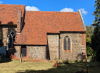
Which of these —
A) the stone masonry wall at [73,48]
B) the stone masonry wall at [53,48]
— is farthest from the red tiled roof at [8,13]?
the stone masonry wall at [73,48]

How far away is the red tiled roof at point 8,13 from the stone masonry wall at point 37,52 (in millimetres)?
6427

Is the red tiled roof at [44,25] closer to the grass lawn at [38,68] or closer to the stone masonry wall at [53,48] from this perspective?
the stone masonry wall at [53,48]

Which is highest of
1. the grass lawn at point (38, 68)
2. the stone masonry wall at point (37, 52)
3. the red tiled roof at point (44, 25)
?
the red tiled roof at point (44, 25)

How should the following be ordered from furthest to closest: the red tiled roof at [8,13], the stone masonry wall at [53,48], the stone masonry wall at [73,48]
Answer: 1. the red tiled roof at [8,13]
2. the stone masonry wall at [73,48]
3. the stone masonry wall at [53,48]

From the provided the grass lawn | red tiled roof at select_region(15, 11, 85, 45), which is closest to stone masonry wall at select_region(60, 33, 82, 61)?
red tiled roof at select_region(15, 11, 85, 45)

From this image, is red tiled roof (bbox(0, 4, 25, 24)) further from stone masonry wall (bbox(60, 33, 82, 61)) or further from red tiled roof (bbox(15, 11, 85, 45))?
stone masonry wall (bbox(60, 33, 82, 61))

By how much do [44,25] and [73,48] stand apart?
23.4 feet

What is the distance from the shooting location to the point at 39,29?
21.0 m

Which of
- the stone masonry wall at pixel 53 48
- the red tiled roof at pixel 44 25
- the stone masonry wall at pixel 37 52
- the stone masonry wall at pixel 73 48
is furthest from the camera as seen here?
the stone masonry wall at pixel 73 48

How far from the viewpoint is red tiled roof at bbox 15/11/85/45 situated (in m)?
19.3

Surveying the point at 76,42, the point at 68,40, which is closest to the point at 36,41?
the point at 68,40

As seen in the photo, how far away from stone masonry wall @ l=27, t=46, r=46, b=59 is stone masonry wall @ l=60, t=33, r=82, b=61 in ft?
13.0

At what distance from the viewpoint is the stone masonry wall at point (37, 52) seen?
61.2ft

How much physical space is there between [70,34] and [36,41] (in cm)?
679
